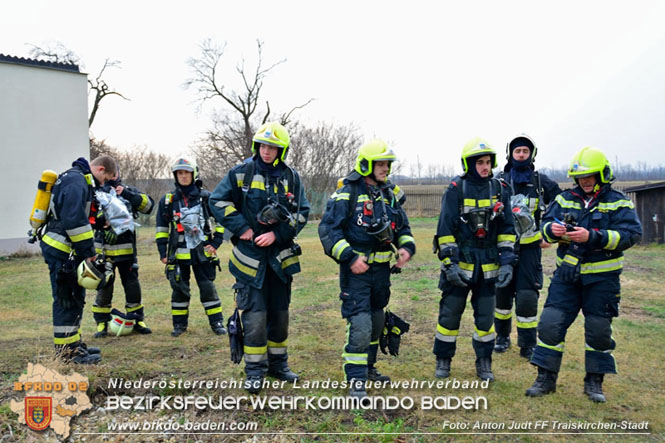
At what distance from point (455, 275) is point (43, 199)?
4.35m

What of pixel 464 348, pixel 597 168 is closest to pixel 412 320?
pixel 464 348

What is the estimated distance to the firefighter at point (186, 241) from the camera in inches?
252

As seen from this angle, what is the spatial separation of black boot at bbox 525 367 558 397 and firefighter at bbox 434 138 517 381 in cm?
44

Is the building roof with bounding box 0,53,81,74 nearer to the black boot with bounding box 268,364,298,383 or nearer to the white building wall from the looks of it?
the white building wall

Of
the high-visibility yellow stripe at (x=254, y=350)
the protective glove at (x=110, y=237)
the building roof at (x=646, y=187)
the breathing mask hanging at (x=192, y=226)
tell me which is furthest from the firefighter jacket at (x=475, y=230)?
the building roof at (x=646, y=187)

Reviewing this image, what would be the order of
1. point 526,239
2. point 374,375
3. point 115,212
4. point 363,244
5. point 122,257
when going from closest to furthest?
point 363,244 < point 374,375 < point 526,239 < point 115,212 < point 122,257

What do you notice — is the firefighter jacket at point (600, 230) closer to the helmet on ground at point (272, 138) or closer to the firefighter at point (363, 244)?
A: the firefighter at point (363, 244)

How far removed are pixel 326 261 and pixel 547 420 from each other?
32.8ft

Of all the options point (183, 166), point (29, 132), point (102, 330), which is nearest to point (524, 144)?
point (183, 166)

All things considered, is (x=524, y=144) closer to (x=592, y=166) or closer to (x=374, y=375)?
(x=592, y=166)

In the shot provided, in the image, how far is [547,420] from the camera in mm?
3980

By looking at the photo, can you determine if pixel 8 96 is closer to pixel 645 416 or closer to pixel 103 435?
pixel 103 435

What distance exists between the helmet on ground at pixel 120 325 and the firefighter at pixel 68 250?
1.23 meters

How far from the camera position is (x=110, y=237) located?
632 cm
